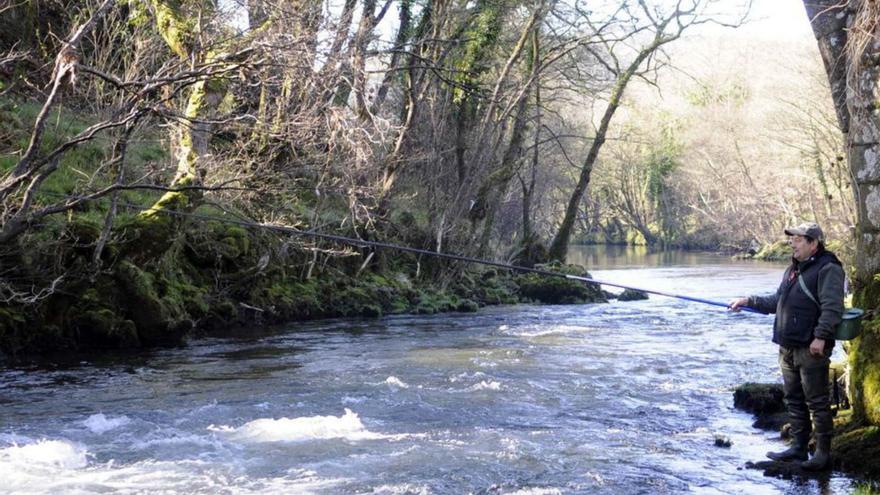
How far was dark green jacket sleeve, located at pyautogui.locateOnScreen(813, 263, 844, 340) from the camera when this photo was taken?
276 inches

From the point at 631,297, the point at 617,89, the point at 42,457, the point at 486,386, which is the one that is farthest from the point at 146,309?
the point at 617,89

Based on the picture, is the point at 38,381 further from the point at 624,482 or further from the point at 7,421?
the point at 624,482

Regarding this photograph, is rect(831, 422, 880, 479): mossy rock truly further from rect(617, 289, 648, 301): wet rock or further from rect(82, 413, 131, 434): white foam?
rect(617, 289, 648, 301): wet rock

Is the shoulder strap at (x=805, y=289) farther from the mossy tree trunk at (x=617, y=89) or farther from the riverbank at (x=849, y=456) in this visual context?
the mossy tree trunk at (x=617, y=89)

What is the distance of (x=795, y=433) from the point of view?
7.61 meters

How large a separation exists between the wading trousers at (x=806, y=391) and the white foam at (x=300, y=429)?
11.1 feet

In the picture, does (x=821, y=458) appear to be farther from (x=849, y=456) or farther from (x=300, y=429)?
(x=300, y=429)

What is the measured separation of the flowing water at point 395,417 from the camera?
740 centimetres

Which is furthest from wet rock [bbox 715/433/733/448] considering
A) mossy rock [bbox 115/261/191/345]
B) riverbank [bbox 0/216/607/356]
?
mossy rock [bbox 115/261/191/345]

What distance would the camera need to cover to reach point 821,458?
23.8ft

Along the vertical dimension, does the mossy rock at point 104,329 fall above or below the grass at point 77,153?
below

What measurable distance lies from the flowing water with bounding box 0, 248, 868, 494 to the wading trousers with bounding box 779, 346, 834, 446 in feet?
1.35

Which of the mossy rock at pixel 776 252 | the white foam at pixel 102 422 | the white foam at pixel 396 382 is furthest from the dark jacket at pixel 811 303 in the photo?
the mossy rock at pixel 776 252

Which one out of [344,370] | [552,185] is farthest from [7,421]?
[552,185]
